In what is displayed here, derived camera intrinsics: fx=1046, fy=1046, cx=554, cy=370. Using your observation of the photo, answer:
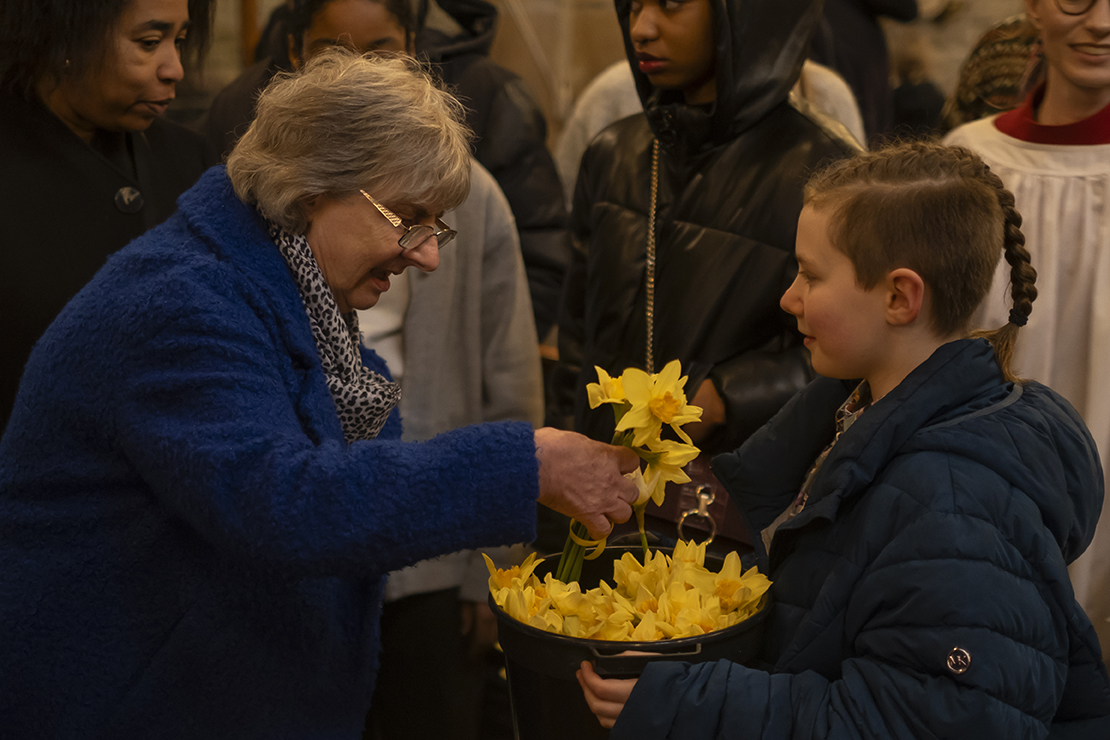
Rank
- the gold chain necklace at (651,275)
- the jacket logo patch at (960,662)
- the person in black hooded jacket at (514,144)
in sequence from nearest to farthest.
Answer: the jacket logo patch at (960,662), the gold chain necklace at (651,275), the person in black hooded jacket at (514,144)

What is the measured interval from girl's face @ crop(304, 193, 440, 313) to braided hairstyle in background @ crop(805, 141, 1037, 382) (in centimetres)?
56

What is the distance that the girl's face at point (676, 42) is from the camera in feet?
6.72

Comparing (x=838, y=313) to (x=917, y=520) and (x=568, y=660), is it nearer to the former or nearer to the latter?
(x=917, y=520)

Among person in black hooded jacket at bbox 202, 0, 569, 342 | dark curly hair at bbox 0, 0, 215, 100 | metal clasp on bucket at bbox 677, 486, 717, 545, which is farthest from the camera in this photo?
person in black hooded jacket at bbox 202, 0, 569, 342

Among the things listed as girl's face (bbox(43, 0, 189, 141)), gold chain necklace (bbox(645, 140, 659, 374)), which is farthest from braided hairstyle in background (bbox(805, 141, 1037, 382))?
girl's face (bbox(43, 0, 189, 141))

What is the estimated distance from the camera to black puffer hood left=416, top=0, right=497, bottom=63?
118 inches

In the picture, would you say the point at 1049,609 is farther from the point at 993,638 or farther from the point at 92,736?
the point at 92,736

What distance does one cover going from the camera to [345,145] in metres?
1.36

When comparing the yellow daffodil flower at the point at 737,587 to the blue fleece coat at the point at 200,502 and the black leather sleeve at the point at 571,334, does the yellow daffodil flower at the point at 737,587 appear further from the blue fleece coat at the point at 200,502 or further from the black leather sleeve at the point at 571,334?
the black leather sleeve at the point at 571,334

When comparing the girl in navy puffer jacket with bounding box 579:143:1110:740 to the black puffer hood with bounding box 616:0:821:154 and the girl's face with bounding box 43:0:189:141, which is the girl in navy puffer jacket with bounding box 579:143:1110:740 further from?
the girl's face with bounding box 43:0:189:141

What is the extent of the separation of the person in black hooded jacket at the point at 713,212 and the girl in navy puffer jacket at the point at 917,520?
479mm

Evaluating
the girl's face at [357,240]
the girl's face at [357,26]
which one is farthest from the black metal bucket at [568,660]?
the girl's face at [357,26]

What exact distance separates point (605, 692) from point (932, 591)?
373 millimetres

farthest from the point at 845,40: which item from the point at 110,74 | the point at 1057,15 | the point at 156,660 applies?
the point at 156,660
